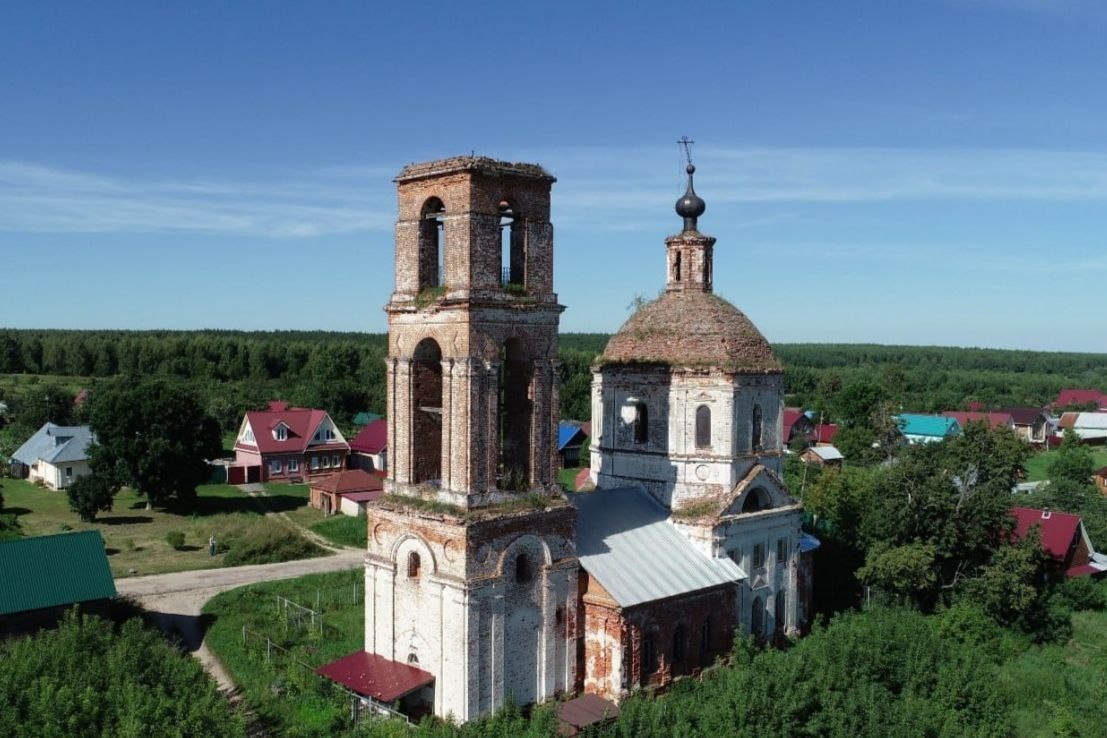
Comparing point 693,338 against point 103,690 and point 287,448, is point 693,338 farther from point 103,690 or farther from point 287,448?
point 287,448

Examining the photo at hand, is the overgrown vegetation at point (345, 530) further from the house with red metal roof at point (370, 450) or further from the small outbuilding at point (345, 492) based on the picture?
the house with red metal roof at point (370, 450)

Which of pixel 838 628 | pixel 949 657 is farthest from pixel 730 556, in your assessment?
pixel 949 657

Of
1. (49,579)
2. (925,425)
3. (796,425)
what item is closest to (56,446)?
(49,579)

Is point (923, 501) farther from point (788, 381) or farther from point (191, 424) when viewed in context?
point (788, 381)

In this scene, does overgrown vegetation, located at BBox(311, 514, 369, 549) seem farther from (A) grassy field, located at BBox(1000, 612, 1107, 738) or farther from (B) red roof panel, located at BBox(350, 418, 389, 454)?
(A) grassy field, located at BBox(1000, 612, 1107, 738)

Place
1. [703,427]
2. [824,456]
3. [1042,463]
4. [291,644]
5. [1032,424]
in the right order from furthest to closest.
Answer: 1. [1032,424]
2. [1042,463]
3. [824,456]
4. [291,644]
5. [703,427]

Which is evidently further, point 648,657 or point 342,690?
point 648,657
